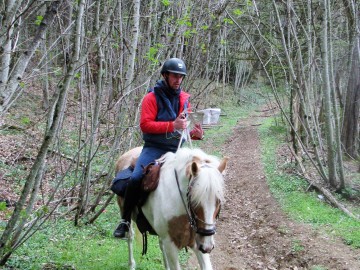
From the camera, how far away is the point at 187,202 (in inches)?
161

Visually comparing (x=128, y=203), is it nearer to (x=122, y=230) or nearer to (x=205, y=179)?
(x=122, y=230)

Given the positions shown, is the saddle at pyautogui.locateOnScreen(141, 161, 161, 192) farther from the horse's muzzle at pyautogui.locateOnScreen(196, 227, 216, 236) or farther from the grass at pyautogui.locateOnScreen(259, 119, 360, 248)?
the grass at pyautogui.locateOnScreen(259, 119, 360, 248)

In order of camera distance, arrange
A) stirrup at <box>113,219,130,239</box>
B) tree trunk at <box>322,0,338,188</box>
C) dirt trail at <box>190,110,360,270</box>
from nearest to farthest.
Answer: stirrup at <box>113,219,130,239</box> → dirt trail at <box>190,110,360,270</box> → tree trunk at <box>322,0,338,188</box>

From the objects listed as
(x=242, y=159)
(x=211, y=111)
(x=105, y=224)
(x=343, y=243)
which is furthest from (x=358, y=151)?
(x=211, y=111)

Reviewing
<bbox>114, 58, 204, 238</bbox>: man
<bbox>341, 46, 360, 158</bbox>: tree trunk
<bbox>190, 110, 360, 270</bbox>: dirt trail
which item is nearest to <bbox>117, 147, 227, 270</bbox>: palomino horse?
<bbox>114, 58, 204, 238</bbox>: man

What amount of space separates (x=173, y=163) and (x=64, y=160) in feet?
24.3

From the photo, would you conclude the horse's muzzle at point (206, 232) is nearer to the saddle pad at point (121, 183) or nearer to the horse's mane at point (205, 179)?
the horse's mane at point (205, 179)

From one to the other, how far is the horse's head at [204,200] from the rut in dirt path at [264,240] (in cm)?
274

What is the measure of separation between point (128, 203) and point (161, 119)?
1219 mm

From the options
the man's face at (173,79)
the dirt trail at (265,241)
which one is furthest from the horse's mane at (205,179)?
the dirt trail at (265,241)

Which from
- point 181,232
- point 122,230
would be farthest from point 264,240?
point 181,232

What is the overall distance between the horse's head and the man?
997mm

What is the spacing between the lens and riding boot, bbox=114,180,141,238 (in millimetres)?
5035

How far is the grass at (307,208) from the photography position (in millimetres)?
7414
